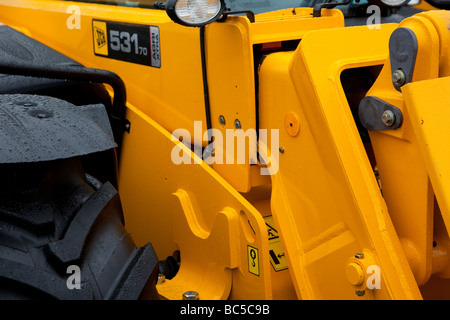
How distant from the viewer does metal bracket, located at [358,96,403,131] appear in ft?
6.03

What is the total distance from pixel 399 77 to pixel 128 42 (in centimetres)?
118

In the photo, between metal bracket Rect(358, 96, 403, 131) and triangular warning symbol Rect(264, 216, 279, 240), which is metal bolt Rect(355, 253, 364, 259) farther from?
triangular warning symbol Rect(264, 216, 279, 240)

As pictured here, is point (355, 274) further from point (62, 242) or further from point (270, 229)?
point (62, 242)

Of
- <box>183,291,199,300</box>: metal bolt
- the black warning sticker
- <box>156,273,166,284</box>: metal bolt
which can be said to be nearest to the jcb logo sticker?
the black warning sticker

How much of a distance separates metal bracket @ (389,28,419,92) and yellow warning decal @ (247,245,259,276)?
71 centimetres

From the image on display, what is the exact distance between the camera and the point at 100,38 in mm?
2730

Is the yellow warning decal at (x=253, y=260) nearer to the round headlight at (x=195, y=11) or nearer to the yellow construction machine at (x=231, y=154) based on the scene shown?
the yellow construction machine at (x=231, y=154)

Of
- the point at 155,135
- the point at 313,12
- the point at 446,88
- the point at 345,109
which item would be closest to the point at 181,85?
the point at 155,135

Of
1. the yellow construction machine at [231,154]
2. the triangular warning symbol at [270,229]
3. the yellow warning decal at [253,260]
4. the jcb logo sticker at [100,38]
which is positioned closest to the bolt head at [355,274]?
the yellow construction machine at [231,154]

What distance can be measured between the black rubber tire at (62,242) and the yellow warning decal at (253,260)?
1.34ft

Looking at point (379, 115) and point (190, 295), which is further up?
point (379, 115)

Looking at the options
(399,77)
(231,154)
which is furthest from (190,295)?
(399,77)

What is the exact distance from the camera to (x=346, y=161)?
1902mm

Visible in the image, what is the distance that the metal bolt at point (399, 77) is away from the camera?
178 centimetres
